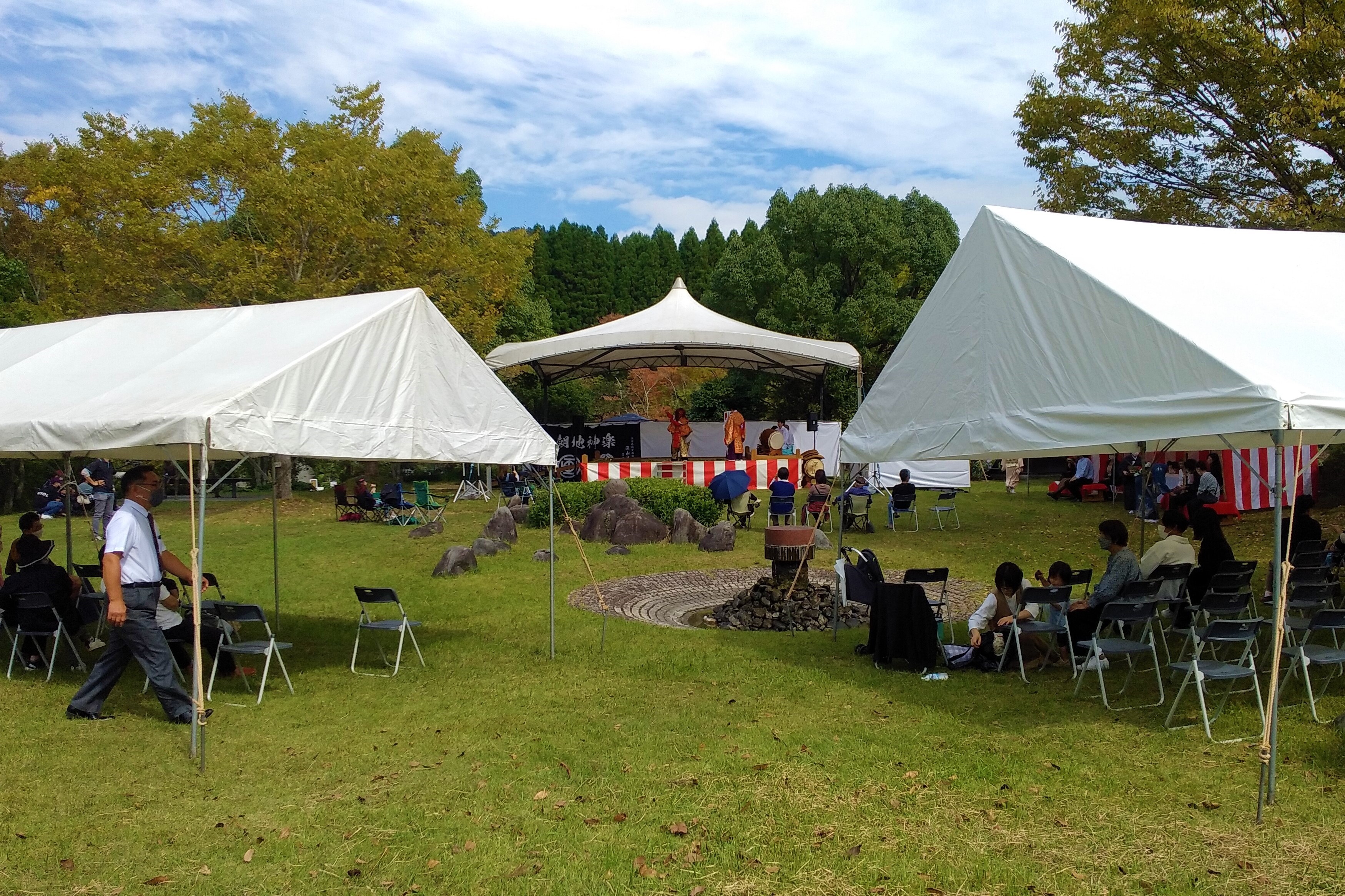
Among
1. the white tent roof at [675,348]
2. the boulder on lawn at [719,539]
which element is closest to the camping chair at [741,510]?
the boulder on lawn at [719,539]

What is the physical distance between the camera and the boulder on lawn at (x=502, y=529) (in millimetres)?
15430

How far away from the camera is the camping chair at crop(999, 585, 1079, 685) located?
7.03 m

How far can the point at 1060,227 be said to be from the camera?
726cm

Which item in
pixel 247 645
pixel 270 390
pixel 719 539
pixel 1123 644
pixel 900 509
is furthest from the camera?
pixel 900 509

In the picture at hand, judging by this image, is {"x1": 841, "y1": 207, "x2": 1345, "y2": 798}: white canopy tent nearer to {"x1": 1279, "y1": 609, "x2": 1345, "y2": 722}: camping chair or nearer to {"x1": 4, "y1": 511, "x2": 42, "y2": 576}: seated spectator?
{"x1": 1279, "y1": 609, "x2": 1345, "y2": 722}: camping chair

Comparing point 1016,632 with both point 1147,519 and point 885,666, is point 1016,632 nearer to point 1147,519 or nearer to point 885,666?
point 885,666

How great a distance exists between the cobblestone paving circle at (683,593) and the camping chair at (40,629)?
15.4 feet

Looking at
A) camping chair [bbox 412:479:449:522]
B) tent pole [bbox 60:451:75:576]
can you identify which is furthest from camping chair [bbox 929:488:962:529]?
tent pole [bbox 60:451:75:576]

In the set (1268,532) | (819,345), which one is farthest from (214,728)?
(819,345)

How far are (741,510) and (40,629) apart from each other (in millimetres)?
11865

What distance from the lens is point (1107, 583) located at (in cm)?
736

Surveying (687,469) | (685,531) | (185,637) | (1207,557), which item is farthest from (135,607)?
(687,469)

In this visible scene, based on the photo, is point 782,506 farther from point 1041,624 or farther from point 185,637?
point 185,637

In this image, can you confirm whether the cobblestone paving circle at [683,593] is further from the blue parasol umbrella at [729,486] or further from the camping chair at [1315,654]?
the blue parasol umbrella at [729,486]
